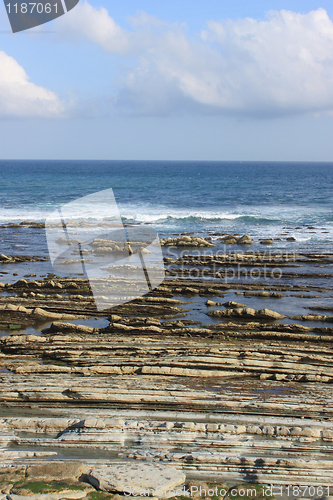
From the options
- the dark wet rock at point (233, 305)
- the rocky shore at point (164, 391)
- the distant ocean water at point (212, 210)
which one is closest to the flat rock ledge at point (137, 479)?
the rocky shore at point (164, 391)

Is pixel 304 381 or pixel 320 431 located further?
pixel 304 381

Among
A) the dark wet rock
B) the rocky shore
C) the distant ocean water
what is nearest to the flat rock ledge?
the rocky shore

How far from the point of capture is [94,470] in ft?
25.7

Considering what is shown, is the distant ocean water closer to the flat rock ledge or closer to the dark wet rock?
the dark wet rock

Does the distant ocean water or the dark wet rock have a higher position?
the distant ocean water

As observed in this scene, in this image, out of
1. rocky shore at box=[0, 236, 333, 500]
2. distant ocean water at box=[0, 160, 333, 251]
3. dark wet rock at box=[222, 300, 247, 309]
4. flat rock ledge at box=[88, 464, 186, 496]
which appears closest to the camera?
flat rock ledge at box=[88, 464, 186, 496]

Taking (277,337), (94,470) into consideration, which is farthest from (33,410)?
(277,337)

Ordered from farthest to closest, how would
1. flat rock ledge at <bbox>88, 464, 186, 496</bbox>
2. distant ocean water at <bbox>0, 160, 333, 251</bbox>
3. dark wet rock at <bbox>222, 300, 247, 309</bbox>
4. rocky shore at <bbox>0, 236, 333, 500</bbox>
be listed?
distant ocean water at <bbox>0, 160, 333, 251</bbox>
dark wet rock at <bbox>222, 300, 247, 309</bbox>
rocky shore at <bbox>0, 236, 333, 500</bbox>
flat rock ledge at <bbox>88, 464, 186, 496</bbox>

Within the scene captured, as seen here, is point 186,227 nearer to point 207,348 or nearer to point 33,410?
point 207,348

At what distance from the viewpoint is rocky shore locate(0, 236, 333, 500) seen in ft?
26.9

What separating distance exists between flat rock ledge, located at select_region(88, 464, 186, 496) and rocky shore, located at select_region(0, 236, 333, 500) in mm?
54

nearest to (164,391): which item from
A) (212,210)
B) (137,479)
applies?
(137,479)

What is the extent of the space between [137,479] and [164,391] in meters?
3.22

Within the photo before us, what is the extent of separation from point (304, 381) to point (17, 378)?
771 centimetres
